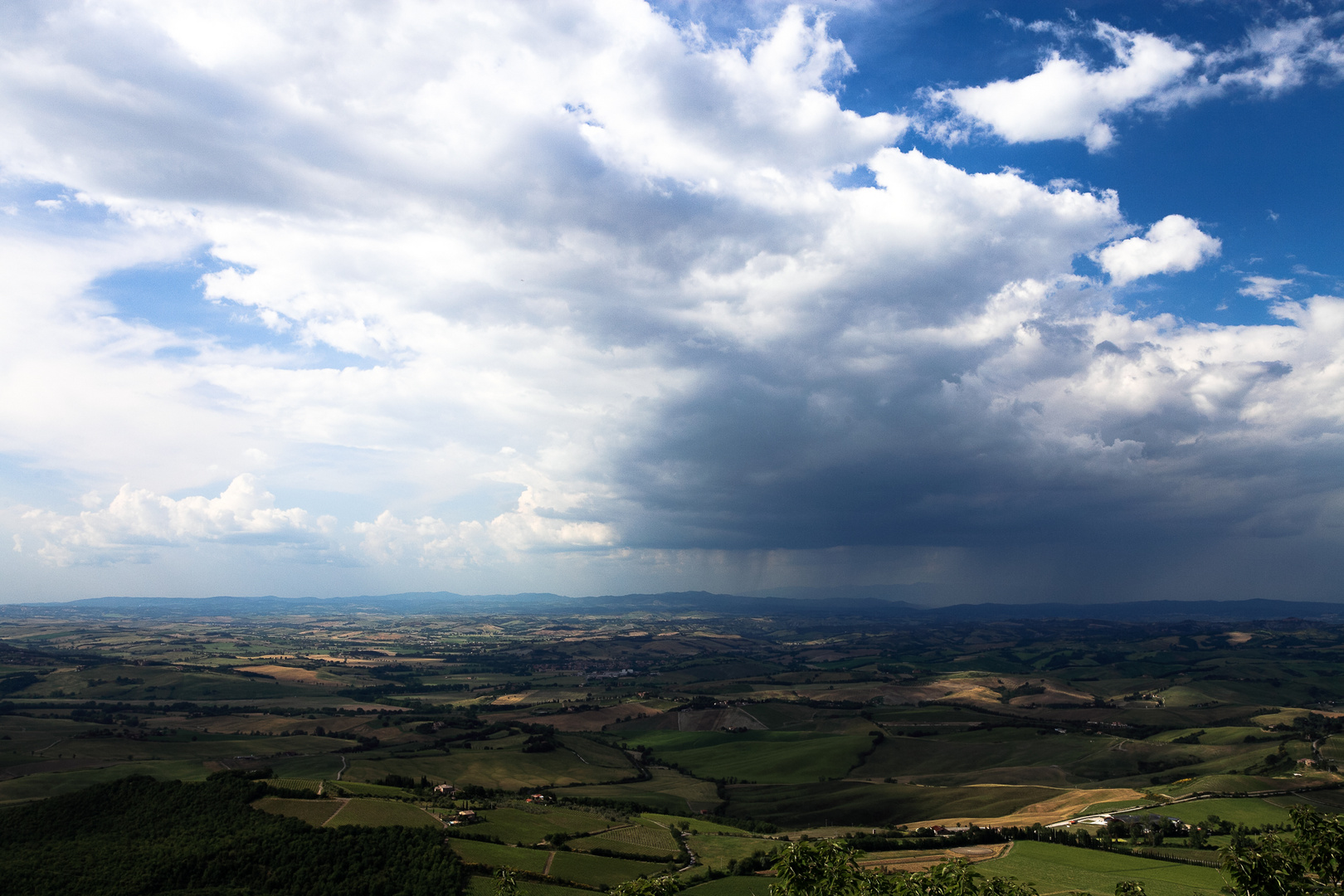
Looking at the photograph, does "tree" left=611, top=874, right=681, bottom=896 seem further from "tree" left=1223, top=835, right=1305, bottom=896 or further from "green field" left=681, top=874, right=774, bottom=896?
"green field" left=681, top=874, right=774, bottom=896

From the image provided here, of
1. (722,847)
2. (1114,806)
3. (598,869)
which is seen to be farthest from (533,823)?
(1114,806)

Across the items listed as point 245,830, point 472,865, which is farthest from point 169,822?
point 472,865

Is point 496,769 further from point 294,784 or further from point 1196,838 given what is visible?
point 1196,838

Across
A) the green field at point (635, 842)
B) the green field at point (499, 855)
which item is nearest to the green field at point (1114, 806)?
the green field at point (635, 842)

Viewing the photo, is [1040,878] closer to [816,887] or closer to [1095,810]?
[1095,810]

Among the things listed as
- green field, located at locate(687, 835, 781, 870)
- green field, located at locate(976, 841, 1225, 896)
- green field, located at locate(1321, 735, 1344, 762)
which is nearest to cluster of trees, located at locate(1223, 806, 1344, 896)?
green field, located at locate(976, 841, 1225, 896)

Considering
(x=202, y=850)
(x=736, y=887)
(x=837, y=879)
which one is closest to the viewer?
(x=837, y=879)
